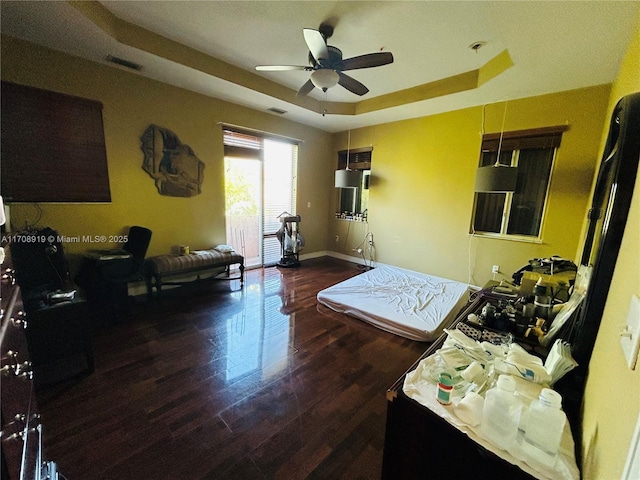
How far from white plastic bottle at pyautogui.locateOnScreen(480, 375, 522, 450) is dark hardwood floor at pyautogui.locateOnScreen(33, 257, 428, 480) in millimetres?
837

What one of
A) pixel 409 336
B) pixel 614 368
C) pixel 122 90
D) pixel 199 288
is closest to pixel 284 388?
pixel 409 336

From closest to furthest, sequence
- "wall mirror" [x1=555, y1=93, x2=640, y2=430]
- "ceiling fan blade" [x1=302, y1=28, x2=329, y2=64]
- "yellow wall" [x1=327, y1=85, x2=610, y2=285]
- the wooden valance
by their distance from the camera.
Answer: "wall mirror" [x1=555, y1=93, x2=640, y2=430] → "ceiling fan blade" [x1=302, y1=28, x2=329, y2=64] → "yellow wall" [x1=327, y1=85, x2=610, y2=285] → the wooden valance

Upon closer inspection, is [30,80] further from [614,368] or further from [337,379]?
[614,368]

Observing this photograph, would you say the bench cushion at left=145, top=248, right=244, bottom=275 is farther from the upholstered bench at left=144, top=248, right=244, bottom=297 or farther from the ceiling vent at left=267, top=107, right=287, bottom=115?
the ceiling vent at left=267, top=107, right=287, bottom=115

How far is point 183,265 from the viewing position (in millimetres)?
3328

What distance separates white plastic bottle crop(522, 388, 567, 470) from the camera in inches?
A: 28.8

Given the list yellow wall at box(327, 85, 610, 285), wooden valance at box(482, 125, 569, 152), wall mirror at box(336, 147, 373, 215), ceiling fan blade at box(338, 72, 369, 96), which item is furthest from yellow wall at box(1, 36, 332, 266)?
wooden valance at box(482, 125, 569, 152)

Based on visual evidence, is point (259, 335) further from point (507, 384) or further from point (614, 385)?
point (614, 385)

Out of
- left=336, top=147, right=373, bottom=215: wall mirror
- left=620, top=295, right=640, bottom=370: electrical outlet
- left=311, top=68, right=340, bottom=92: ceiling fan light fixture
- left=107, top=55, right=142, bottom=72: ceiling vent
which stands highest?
left=107, top=55, right=142, bottom=72: ceiling vent

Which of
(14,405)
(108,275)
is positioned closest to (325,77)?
(14,405)

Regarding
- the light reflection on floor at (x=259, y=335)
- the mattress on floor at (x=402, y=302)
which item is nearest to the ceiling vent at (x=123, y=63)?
the light reflection on floor at (x=259, y=335)

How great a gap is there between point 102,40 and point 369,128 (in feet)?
12.9

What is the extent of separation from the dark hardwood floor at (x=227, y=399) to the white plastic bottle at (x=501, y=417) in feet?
2.74

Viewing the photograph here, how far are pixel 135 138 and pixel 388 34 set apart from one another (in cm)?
311
